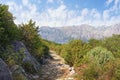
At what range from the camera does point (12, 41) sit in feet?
90.7

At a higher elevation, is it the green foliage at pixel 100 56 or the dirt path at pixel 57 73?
the green foliage at pixel 100 56

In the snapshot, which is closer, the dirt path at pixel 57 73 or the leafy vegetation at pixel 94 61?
the leafy vegetation at pixel 94 61

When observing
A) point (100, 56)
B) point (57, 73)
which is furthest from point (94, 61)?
point (57, 73)

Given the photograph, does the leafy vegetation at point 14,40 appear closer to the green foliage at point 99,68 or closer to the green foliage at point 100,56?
the green foliage at point 99,68

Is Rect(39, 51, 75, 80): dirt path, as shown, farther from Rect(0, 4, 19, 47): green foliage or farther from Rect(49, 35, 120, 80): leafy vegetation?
Rect(0, 4, 19, 47): green foliage

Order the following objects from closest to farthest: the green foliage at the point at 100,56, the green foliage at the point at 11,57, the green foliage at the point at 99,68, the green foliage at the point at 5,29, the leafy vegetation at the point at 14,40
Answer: the green foliage at the point at 99,68 < the green foliage at the point at 11,57 < the leafy vegetation at the point at 14,40 < the green foliage at the point at 100,56 < the green foliage at the point at 5,29

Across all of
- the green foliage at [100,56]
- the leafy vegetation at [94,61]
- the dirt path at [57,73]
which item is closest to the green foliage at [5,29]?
the dirt path at [57,73]

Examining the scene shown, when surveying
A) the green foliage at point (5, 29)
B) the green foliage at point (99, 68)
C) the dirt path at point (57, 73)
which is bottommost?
the dirt path at point (57, 73)

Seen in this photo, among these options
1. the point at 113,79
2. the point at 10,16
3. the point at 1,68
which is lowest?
the point at 113,79

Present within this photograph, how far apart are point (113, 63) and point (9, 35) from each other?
12175mm


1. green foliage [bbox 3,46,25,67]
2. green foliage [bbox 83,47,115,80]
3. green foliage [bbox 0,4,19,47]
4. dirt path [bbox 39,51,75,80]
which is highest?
green foliage [bbox 0,4,19,47]

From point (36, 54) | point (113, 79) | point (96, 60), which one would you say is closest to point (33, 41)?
point (36, 54)

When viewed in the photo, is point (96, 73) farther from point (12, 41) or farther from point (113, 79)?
point (12, 41)

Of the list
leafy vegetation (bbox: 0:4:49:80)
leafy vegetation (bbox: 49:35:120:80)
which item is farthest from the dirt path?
leafy vegetation (bbox: 0:4:49:80)
